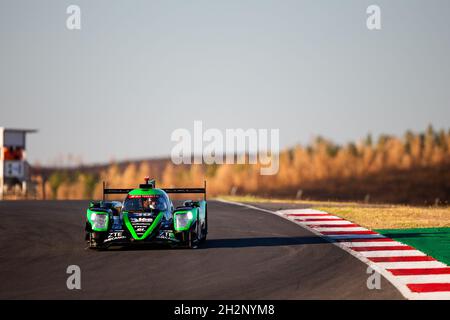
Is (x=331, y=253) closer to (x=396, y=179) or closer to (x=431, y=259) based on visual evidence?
(x=431, y=259)

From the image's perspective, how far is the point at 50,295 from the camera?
12.2m

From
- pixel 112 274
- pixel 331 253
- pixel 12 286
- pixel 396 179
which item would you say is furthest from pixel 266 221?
pixel 396 179

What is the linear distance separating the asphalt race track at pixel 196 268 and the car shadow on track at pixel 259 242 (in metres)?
0.03

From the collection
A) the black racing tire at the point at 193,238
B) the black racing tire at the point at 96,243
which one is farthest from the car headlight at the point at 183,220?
the black racing tire at the point at 96,243

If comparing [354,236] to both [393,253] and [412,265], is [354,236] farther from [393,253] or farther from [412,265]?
[412,265]

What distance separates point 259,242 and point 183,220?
2.63 meters

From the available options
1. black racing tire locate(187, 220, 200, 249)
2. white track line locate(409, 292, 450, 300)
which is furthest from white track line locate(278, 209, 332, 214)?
white track line locate(409, 292, 450, 300)

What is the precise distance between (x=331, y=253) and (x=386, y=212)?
9929 mm

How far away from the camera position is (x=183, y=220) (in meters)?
17.1

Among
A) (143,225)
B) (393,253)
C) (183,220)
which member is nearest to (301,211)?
(393,253)

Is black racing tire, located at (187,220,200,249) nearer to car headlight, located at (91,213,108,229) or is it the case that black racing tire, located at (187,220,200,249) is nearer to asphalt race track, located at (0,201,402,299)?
asphalt race track, located at (0,201,402,299)

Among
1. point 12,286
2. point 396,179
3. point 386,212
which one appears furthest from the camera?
point 396,179
